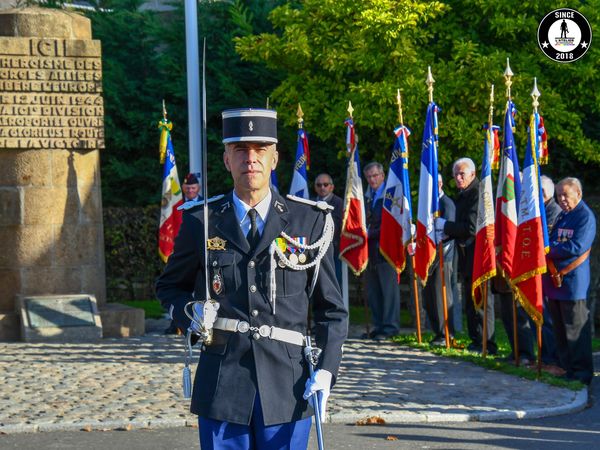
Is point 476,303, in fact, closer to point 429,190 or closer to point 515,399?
point 429,190

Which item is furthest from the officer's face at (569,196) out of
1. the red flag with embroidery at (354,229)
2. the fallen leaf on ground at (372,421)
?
the red flag with embroidery at (354,229)

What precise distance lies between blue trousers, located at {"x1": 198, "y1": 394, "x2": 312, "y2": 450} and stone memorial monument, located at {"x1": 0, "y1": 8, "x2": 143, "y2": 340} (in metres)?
11.3

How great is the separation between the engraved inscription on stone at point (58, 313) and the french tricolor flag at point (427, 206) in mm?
4526

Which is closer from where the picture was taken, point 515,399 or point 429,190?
point 515,399

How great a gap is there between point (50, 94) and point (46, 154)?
0.78 m

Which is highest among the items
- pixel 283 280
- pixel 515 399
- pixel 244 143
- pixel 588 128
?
pixel 588 128

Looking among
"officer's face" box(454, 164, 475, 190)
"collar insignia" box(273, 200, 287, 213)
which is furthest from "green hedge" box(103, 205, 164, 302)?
"collar insignia" box(273, 200, 287, 213)

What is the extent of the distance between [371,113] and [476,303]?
5275 millimetres

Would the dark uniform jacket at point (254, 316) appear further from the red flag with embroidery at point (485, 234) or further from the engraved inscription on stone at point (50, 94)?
the engraved inscription on stone at point (50, 94)

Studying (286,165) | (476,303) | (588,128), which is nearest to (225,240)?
(476,303)

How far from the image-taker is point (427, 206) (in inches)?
533

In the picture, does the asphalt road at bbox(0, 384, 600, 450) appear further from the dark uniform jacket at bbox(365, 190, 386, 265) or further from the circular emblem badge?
the circular emblem badge

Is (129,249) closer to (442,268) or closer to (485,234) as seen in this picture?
(442,268)

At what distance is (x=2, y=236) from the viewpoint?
15.8 meters
